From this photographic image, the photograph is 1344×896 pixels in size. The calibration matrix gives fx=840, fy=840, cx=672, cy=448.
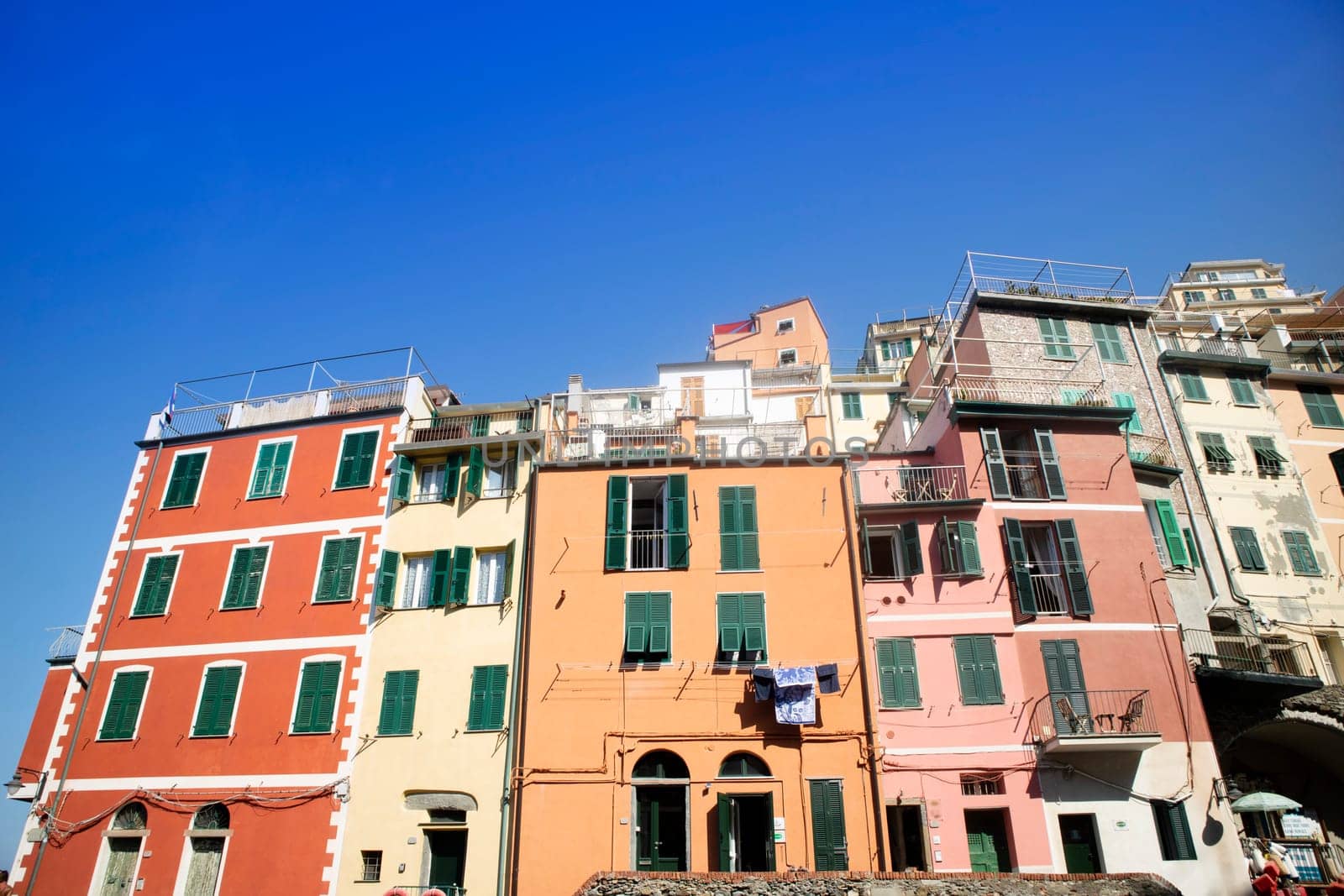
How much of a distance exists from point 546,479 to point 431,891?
11.1 meters

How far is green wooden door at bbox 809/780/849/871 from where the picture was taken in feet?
64.3

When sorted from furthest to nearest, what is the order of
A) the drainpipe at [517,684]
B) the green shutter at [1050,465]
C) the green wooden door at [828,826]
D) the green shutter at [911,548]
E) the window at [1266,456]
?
the window at [1266,456] < the green shutter at [1050,465] < the green shutter at [911,548] < the drainpipe at [517,684] < the green wooden door at [828,826]

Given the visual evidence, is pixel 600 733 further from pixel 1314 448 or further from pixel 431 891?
pixel 1314 448

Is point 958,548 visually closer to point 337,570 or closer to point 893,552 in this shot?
point 893,552

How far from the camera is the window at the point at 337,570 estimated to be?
24250 mm

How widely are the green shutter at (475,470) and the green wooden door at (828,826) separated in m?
12.5

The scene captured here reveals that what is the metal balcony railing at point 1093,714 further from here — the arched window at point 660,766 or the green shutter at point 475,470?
the green shutter at point 475,470

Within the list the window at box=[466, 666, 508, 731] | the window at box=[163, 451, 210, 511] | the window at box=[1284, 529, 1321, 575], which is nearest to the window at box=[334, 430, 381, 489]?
the window at box=[163, 451, 210, 511]

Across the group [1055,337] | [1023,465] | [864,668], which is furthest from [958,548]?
[1055,337]

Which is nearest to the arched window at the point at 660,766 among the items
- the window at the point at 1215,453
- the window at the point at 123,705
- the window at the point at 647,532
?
the window at the point at 647,532

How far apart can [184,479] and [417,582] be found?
9.38 metres

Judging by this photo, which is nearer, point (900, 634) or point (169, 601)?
point (900, 634)

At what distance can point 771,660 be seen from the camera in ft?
71.7

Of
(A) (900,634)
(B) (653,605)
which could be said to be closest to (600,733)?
(B) (653,605)
